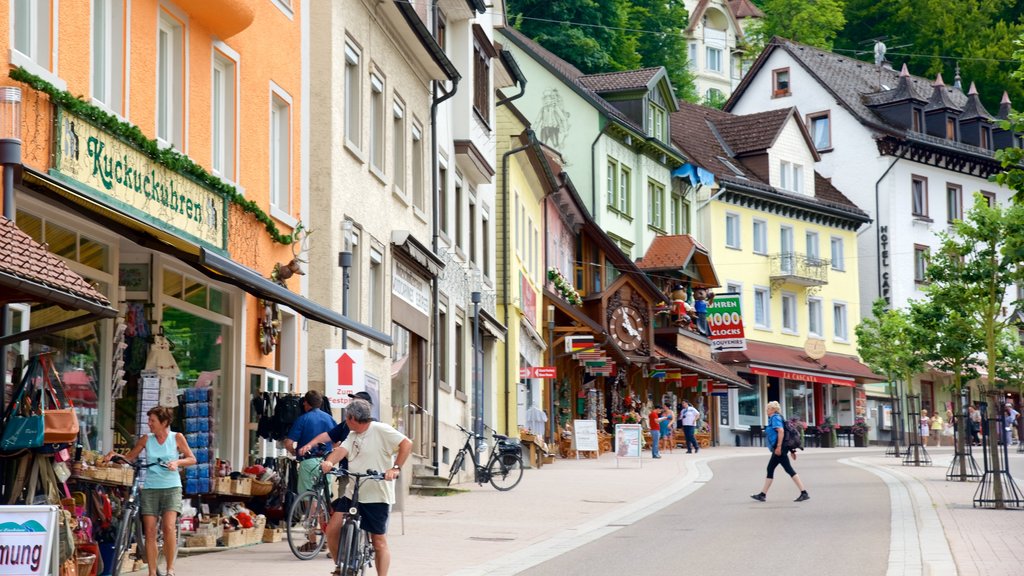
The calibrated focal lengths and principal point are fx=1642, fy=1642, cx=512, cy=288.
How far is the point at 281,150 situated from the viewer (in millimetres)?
21031

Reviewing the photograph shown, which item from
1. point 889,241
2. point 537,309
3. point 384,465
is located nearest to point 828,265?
point 889,241

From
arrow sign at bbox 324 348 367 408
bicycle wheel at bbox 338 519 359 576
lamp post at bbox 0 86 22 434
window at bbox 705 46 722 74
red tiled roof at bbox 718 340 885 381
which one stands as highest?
window at bbox 705 46 722 74

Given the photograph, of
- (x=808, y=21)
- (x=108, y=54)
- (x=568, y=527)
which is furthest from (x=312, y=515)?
(x=808, y=21)

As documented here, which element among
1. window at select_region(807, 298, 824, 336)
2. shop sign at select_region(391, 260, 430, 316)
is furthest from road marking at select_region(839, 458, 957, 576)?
window at select_region(807, 298, 824, 336)

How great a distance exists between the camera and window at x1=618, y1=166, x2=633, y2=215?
179 feet

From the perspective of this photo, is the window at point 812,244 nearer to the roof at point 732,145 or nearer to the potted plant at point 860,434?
the roof at point 732,145

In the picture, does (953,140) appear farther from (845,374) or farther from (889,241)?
(845,374)

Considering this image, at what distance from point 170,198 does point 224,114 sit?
8.30 ft

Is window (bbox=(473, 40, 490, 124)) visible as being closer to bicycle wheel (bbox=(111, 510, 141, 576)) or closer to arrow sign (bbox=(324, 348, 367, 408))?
arrow sign (bbox=(324, 348, 367, 408))

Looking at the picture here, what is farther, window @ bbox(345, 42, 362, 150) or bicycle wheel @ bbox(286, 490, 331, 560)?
window @ bbox(345, 42, 362, 150)

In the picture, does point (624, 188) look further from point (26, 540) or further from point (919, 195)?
point (26, 540)

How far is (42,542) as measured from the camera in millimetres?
9531

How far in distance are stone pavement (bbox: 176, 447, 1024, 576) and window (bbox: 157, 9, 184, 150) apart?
4.40m

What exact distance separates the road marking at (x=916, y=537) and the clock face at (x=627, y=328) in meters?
20.8
